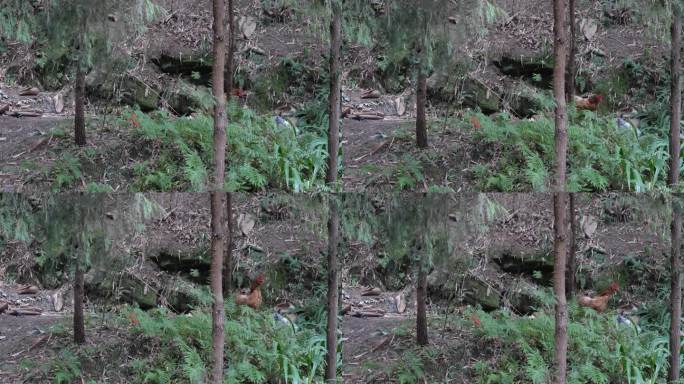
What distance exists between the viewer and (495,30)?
511cm

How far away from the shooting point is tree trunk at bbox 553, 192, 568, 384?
4.29m

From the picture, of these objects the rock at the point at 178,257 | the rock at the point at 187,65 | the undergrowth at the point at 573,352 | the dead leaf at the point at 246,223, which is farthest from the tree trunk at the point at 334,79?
the undergrowth at the point at 573,352

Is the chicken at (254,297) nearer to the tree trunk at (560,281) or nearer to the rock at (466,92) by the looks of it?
the rock at (466,92)

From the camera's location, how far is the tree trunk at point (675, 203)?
4793 millimetres

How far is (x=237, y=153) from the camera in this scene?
15.8 feet

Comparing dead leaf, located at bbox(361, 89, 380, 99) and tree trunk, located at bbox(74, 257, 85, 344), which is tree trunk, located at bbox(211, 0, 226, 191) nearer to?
Answer: dead leaf, located at bbox(361, 89, 380, 99)

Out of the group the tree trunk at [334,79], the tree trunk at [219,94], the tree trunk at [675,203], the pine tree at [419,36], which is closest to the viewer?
the tree trunk at [219,94]

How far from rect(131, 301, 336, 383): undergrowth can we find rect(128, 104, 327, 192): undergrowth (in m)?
0.78

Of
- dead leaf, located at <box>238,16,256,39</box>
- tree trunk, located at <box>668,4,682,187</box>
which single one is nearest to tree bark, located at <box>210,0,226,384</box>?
dead leaf, located at <box>238,16,256,39</box>

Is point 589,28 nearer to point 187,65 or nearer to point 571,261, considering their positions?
point 571,261

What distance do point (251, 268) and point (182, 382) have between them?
77cm

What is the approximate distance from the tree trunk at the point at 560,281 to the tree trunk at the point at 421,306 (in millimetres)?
770

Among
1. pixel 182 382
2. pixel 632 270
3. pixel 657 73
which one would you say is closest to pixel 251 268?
pixel 182 382

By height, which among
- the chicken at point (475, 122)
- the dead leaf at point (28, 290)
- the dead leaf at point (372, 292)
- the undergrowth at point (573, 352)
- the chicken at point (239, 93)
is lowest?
the undergrowth at point (573, 352)
